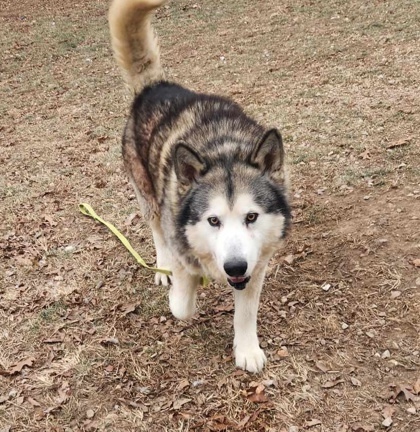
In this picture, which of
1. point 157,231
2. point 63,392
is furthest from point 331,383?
point 157,231

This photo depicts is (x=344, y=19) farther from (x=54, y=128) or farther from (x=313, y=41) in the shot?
(x=54, y=128)

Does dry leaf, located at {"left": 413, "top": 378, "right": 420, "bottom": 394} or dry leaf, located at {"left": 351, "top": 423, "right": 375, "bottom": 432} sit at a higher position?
dry leaf, located at {"left": 413, "top": 378, "right": 420, "bottom": 394}

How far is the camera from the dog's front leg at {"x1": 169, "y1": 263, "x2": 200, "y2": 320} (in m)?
3.77

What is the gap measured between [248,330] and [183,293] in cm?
55

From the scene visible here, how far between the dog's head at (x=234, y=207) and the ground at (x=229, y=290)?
2.93 ft

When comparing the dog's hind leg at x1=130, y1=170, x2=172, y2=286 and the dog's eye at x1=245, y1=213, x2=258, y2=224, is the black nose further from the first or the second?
the dog's hind leg at x1=130, y1=170, x2=172, y2=286

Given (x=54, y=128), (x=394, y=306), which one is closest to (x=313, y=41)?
(x=54, y=128)

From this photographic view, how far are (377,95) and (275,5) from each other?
23.7 feet

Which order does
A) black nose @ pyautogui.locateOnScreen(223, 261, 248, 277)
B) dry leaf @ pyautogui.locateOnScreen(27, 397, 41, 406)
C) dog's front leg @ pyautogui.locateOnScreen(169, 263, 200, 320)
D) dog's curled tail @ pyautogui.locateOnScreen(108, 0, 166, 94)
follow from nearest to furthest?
black nose @ pyautogui.locateOnScreen(223, 261, 248, 277) < dry leaf @ pyautogui.locateOnScreen(27, 397, 41, 406) < dog's front leg @ pyautogui.locateOnScreen(169, 263, 200, 320) < dog's curled tail @ pyautogui.locateOnScreen(108, 0, 166, 94)

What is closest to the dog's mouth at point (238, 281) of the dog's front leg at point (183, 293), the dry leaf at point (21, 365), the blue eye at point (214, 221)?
the blue eye at point (214, 221)

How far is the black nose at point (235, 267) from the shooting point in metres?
2.90

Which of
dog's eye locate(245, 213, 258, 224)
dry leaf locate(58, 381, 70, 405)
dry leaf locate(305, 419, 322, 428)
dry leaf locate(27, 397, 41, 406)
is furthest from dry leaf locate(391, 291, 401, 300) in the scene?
dry leaf locate(27, 397, 41, 406)

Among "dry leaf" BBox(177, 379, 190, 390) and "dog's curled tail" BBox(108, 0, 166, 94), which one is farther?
"dog's curled tail" BBox(108, 0, 166, 94)

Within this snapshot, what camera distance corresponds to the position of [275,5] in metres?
13.4
